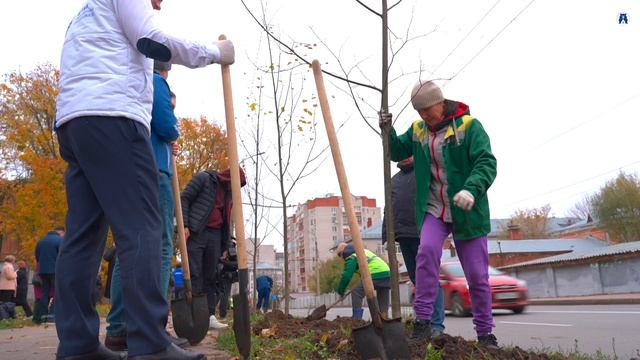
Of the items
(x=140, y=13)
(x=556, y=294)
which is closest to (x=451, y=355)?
(x=140, y=13)

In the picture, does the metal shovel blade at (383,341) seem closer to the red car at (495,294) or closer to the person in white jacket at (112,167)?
the person in white jacket at (112,167)

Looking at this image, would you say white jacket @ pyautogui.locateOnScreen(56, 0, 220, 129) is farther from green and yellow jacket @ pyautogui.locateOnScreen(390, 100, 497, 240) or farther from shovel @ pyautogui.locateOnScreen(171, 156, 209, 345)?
→ green and yellow jacket @ pyautogui.locateOnScreen(390, 100, 497, 240)

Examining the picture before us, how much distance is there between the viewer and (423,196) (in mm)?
→ 4090

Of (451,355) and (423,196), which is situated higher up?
(423,196)

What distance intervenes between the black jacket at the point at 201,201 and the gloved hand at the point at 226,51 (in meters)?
2.93

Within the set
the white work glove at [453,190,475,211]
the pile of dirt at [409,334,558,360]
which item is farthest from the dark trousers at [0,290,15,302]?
the white work glove at [453,190,475,211]

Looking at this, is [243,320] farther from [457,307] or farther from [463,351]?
[457,307]

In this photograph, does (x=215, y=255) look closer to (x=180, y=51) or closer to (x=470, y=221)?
(x=470, y=221)

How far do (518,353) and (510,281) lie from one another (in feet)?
39.5

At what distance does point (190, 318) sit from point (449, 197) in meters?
2.03

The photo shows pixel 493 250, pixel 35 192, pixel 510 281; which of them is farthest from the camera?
pixel 493 250

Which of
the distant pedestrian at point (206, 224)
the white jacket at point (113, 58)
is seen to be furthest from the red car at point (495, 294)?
the white jacket at point (113, 58)

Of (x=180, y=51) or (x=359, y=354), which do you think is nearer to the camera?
(x=180, y=51)

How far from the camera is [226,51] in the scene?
120 inches
